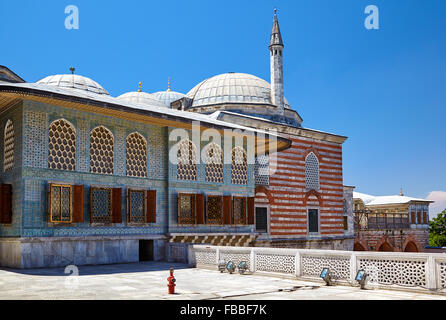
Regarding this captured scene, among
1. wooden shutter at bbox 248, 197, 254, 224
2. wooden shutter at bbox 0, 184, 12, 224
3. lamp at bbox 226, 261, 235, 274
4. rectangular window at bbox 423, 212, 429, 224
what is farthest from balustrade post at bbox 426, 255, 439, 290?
rectangular window at bbox 423, 212, 429, 224

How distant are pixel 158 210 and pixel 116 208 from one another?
1.93m

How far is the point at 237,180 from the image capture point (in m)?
20.5

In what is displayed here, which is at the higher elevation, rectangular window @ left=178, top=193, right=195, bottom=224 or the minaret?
the minaret

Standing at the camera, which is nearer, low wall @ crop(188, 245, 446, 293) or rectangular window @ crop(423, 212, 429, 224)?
low wall @ crop(188, 245, 446, 293)

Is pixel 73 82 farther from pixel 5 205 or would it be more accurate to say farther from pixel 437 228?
pixel 437 228

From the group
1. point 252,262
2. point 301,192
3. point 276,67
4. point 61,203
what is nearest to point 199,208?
point 61,203

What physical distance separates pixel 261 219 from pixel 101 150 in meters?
11.9

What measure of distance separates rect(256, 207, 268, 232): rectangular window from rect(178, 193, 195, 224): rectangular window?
7.07 m

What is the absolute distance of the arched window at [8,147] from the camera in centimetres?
1490

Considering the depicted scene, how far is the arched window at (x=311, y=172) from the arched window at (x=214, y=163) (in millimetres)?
9988

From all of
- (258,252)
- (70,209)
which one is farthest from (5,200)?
(258,252)

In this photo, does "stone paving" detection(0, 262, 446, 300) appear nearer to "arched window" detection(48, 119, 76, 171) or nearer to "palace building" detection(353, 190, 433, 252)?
"arched window" detection(48, 119, 76, 171)

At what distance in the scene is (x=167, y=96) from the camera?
35906 mm

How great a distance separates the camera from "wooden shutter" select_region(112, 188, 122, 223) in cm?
1592
